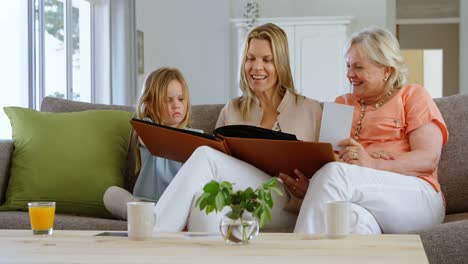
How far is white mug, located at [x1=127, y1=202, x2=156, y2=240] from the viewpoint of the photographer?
2.05m

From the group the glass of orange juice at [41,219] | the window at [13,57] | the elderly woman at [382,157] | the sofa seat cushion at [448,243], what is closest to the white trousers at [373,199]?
the elderly woman at [382,157]

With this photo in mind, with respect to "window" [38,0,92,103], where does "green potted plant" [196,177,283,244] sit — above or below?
below

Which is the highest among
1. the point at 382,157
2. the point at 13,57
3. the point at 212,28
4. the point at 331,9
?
the point at 331,9

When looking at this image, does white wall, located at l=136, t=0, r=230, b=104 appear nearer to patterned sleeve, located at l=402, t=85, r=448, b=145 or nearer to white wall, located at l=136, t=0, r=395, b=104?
white wall, located at l=136, t=0, r=395, b=104

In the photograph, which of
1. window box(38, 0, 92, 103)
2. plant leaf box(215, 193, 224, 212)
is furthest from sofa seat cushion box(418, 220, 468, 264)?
window box(38, 0, 92, 103)

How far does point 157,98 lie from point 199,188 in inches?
31.4

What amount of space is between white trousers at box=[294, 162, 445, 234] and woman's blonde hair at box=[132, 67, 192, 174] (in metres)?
0.83

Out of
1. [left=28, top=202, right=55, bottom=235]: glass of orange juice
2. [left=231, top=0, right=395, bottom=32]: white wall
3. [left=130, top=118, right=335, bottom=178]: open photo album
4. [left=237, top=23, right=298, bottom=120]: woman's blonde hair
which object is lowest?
[left=28, top=202, right=55, bottom=235]: glass of orange juice

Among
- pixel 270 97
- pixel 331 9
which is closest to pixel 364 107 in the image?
pixel 270 97

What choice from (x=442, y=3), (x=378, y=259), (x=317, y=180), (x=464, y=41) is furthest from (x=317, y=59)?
(x=378, y=259)

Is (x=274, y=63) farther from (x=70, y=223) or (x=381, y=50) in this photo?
(x=70, y=223)

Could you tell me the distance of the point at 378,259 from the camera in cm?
172

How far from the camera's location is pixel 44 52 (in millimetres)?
6379

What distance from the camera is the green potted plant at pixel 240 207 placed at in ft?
6.36
